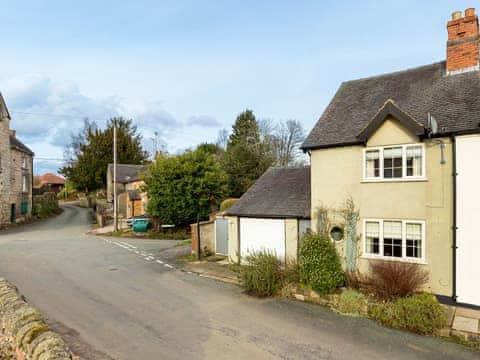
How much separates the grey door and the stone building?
1068 inches

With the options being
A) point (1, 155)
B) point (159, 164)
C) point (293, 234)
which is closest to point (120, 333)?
point (293, 234)

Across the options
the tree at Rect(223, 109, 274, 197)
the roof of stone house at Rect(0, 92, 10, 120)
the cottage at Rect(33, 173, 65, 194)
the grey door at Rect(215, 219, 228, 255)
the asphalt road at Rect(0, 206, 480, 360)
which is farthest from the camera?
the cottage at Rect(33, 173, 65, 194)

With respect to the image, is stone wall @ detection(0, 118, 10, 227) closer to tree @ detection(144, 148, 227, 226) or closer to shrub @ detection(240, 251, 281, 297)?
tree @ detection(144, 148, 227, 226)

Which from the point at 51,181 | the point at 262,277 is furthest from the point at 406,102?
the point at 51,181

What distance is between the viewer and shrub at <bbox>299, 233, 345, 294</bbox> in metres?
11.3

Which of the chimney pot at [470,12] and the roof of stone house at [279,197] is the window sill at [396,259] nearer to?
the roof of stone house at [279,197]

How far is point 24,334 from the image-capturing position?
19.2ft

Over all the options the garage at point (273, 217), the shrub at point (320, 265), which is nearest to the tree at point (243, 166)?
the garage at point (273, 217)

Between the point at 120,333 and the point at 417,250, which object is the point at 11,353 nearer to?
the point at 120,333

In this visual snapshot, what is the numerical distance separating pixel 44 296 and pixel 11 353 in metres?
5.30

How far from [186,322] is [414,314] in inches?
247

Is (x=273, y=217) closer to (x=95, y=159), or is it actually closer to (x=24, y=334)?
(x=24, y=334)

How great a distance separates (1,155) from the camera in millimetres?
33656

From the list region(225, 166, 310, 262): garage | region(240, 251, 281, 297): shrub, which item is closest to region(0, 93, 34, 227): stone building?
region(225, 166, 310, 262): garage
